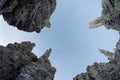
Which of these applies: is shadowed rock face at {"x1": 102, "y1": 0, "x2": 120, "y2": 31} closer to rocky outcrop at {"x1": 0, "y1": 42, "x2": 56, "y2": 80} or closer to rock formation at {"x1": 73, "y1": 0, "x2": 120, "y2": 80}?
rock formation at {"x1": 73, "y1": 0, "x2": 120, "y2": 80}

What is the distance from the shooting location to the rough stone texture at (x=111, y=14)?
1769 inches

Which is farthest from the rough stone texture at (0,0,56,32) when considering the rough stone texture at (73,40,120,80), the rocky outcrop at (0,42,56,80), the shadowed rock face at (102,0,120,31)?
the rough stone texture at (73,40,120,80)

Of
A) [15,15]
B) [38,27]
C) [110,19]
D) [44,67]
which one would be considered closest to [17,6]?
[15,15]

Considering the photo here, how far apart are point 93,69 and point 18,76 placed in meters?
11.8

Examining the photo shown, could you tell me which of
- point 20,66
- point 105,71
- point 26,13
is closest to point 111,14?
point 105,71

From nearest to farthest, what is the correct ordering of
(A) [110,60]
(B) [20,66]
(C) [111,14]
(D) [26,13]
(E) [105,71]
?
(E) [105,71] < (B) [20,66] < (D) [26,13] < (A) [110,60] < (C) [111,14]

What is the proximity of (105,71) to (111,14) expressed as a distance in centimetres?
987

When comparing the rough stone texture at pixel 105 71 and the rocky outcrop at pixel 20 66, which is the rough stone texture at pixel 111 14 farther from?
the rocky outcrop at pixel 20 66

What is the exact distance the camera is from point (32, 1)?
4347cm

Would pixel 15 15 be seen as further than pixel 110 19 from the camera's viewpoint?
No

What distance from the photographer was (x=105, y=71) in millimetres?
40469

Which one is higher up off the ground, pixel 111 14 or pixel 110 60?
pixel 111 14

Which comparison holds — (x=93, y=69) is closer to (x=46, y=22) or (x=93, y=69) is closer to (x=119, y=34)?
(x=119, y=34)

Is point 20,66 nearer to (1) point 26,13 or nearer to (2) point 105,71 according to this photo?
(1) point 26,13
